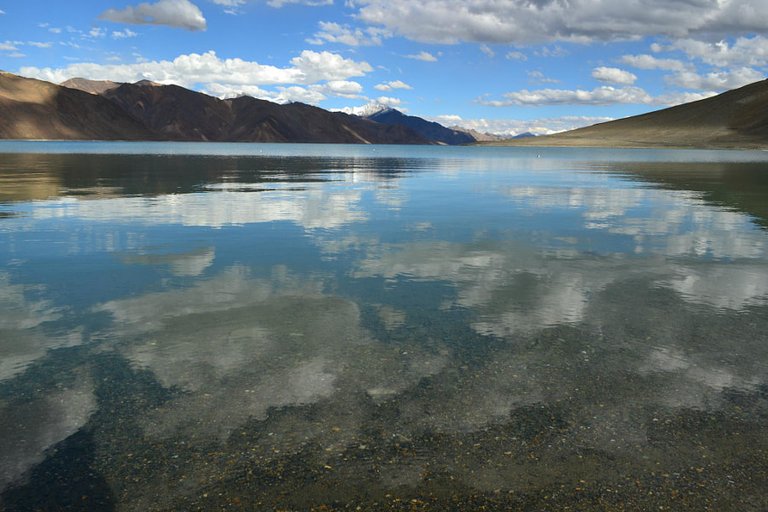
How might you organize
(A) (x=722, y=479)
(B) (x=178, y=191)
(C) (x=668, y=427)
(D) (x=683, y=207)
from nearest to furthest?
(A) (x=722, y=479)
(C) (x=668, y=427)
(D) (x=683, y=207)
(B) (x=178, y=191)

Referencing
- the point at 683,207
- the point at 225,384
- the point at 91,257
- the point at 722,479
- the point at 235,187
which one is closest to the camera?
the point at 722,479

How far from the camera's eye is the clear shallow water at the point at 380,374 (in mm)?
5953

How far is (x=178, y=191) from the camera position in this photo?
36469 millimetres

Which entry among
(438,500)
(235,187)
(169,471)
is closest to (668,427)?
(438,500)

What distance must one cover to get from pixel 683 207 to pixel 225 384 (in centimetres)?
2785

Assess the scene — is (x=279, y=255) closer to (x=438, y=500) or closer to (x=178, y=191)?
(x=438, y=500)

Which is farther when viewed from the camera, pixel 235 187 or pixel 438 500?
pixel 235 187

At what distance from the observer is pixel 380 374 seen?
848 centimetres

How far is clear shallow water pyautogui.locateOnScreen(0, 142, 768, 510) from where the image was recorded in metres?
5.95

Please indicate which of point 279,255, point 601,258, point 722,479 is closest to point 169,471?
point 722,479

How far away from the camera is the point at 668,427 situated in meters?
7.04

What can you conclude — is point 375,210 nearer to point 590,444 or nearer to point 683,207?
point 683,207

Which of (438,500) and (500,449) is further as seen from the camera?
(500,449)

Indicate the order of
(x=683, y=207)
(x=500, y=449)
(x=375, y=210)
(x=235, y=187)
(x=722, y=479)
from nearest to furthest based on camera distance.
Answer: (x=722, y=479), (x=500, y=449), (x=375, y=210), (x=683, y=207), (x=235, y=187)
